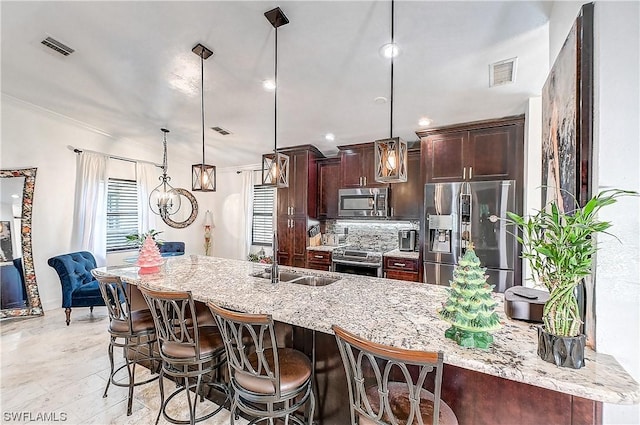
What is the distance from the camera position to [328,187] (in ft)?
16.5

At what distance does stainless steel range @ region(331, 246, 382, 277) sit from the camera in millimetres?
4160

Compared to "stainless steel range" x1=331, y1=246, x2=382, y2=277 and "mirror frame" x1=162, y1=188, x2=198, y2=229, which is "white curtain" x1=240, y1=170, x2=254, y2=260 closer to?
"mirror frame" x1=162, y1=188, x2=198, y2=229

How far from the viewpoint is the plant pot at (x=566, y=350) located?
3.33ft

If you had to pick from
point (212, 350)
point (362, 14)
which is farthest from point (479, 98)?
point (212, 350)

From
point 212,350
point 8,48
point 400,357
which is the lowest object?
point 212,350

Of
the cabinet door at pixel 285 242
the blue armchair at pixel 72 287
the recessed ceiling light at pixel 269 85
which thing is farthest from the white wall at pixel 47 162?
the cabinet door at pixel 285 242

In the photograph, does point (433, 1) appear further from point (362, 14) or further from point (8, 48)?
point (8, 48)

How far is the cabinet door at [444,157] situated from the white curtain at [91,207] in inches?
213

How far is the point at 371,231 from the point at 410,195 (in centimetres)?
98

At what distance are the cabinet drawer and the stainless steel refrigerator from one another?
22 cm

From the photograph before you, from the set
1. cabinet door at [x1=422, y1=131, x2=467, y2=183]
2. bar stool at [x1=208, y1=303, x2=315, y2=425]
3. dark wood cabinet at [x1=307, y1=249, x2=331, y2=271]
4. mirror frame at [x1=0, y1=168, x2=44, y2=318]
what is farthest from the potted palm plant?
mirror frame at [x1=0, y1=168, x2=44, y2=318]

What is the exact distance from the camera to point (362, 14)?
2053 mm

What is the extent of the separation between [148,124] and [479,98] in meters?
4.80

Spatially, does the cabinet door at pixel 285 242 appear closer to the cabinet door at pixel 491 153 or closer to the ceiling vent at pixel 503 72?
the cabinet door at pixel 491 153
